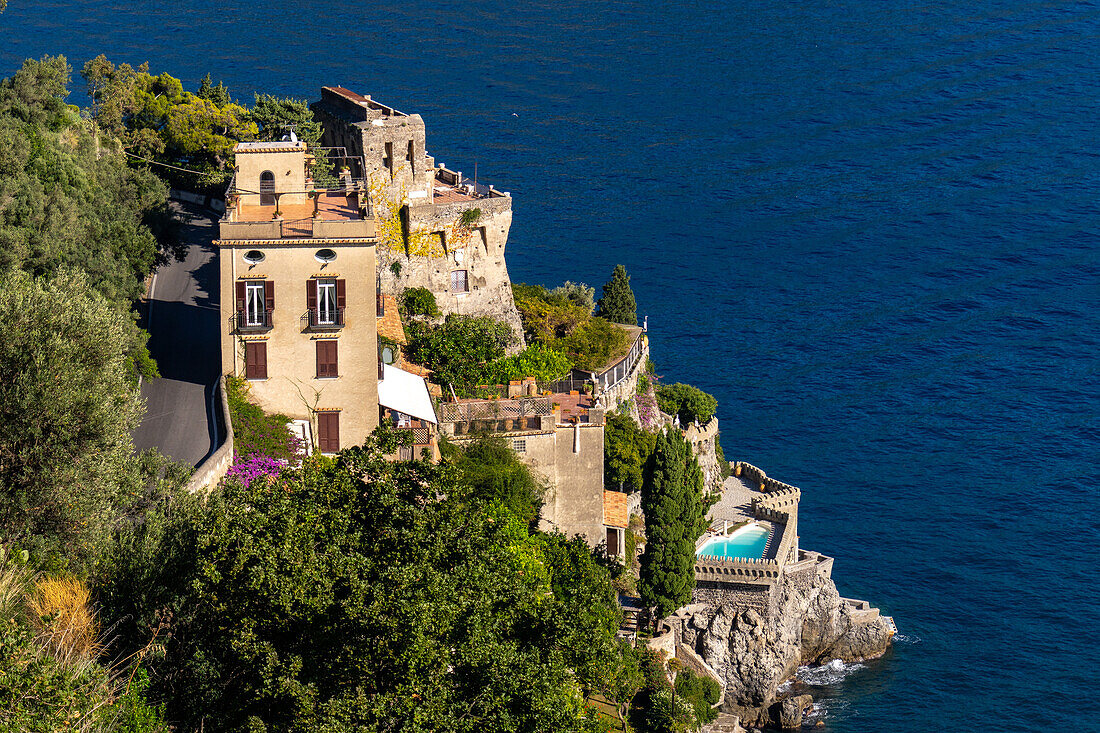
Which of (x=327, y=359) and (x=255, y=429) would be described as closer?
(x=255, y=429)

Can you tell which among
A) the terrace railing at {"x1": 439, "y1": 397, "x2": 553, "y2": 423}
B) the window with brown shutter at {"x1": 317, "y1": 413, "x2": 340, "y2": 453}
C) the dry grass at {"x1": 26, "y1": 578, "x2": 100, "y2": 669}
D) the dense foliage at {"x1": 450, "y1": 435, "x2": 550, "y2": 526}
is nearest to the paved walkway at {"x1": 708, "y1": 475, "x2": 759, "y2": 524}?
the terrace railing at {"x1": 439, "y1": 397, "x2": 553, "y2": 423}

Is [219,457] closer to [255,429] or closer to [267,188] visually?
[255,429]

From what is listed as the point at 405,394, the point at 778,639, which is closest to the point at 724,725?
the point at 778,639

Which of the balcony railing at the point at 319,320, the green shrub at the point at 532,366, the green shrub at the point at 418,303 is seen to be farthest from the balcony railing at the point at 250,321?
the green shrub at the point at 418,303

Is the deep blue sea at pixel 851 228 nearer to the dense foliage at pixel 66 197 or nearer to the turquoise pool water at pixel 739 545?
the turquoise pool water at pixel 739 545

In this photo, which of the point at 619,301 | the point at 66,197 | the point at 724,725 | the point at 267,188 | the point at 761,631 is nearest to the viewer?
the point at 267,188

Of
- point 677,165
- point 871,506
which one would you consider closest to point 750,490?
point 871,506

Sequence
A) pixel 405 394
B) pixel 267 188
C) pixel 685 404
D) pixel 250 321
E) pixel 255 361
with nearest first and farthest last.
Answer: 1. pixel 250 321
2. pixel 255 361
3. pixel 405 394
4. pixel 267 188
5. pixel 685 404
